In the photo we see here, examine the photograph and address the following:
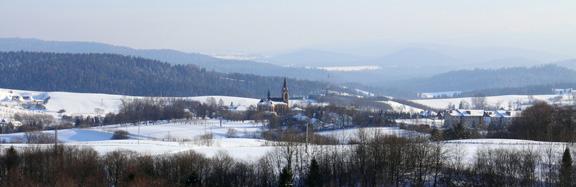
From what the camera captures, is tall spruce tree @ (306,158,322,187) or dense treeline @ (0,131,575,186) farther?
tall spruce tree @ (306,158,322,187)

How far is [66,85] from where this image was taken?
534 ft

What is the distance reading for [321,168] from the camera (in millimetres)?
37812

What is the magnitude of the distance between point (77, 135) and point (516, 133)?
3922 centimetres

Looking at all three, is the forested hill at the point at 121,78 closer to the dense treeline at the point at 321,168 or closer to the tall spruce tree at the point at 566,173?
the dense treeline at the point at 321,168

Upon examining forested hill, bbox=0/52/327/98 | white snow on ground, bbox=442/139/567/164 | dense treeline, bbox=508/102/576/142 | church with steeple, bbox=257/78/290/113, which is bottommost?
white snow on ground, bbox=442/139/567/164

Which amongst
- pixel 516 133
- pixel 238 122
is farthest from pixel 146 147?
pixel 238 122

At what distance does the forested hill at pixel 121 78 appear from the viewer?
162 m

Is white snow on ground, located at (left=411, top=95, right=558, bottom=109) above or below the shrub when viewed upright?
above

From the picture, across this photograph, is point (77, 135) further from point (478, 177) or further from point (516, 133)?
point (478, 177)

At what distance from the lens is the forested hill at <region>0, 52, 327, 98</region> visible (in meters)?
162

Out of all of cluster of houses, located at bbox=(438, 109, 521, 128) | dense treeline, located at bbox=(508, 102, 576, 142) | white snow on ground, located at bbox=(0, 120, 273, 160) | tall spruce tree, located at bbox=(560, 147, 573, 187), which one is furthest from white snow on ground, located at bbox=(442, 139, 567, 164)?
cluster of houses, located at bbox=(438, 109, 521, 128)

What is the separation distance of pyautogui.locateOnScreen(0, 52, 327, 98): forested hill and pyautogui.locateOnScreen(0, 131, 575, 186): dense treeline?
117 metres

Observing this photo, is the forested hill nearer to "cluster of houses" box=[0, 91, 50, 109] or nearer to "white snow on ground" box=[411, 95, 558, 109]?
"cluster of houses" box=[0, 91, 50, 109]

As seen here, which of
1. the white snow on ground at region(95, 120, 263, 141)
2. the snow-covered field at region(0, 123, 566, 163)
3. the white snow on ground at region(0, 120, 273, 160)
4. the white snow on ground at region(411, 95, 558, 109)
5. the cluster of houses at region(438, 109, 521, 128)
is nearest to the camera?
the snow-covered field at region(0, 123, 566, 163)
